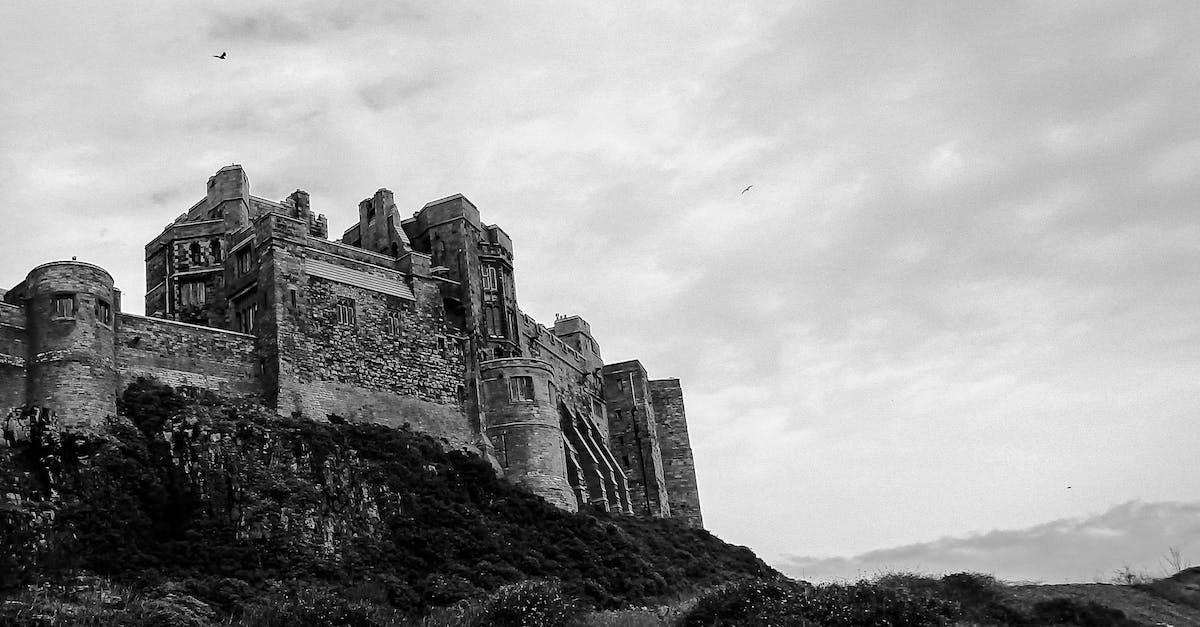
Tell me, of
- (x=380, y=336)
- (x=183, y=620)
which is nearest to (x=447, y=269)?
(x=380, y=336)

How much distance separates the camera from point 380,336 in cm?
7206

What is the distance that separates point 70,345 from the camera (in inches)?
2296

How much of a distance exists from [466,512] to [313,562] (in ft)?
29.8

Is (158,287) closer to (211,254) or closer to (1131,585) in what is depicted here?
(211,254)

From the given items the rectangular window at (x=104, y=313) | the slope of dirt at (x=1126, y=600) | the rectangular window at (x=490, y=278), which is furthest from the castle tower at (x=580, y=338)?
the slope of dirt at (x=1126, y=600)

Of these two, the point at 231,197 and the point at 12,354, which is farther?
the point at 231,197

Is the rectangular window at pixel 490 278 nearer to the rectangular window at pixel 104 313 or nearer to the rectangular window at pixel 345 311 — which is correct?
the rectangular window at pixel 345 311

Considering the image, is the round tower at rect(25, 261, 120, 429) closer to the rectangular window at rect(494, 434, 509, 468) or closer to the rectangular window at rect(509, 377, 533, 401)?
the rectangular window at rect(494, 434, 509, 468)

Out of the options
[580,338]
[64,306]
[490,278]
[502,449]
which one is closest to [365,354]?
[502,449]

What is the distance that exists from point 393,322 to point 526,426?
8.51m

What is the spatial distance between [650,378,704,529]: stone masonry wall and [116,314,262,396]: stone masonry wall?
35.6 meters

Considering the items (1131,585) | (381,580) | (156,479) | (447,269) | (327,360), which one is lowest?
(1131,585)

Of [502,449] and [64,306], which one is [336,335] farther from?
[64,306]

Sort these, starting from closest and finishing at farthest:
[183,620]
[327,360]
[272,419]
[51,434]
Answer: [183,620], [51,434], [272,419], [327,360]
